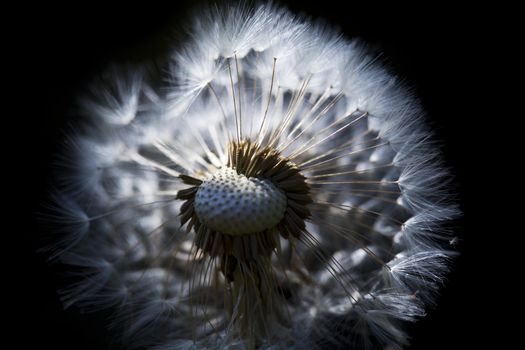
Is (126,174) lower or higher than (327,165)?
higher

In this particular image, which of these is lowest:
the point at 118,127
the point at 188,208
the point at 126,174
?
the point at 188,208

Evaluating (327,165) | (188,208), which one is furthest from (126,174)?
(327,165)

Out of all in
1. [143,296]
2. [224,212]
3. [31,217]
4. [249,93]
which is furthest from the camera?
[31,217]

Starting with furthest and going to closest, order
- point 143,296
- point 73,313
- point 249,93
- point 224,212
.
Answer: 1. point 73,313
2. point 249,93
3. point 143,296
4. point 224,212

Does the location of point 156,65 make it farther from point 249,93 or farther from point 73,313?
point 73,313

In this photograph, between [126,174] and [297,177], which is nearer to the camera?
[297,177]
